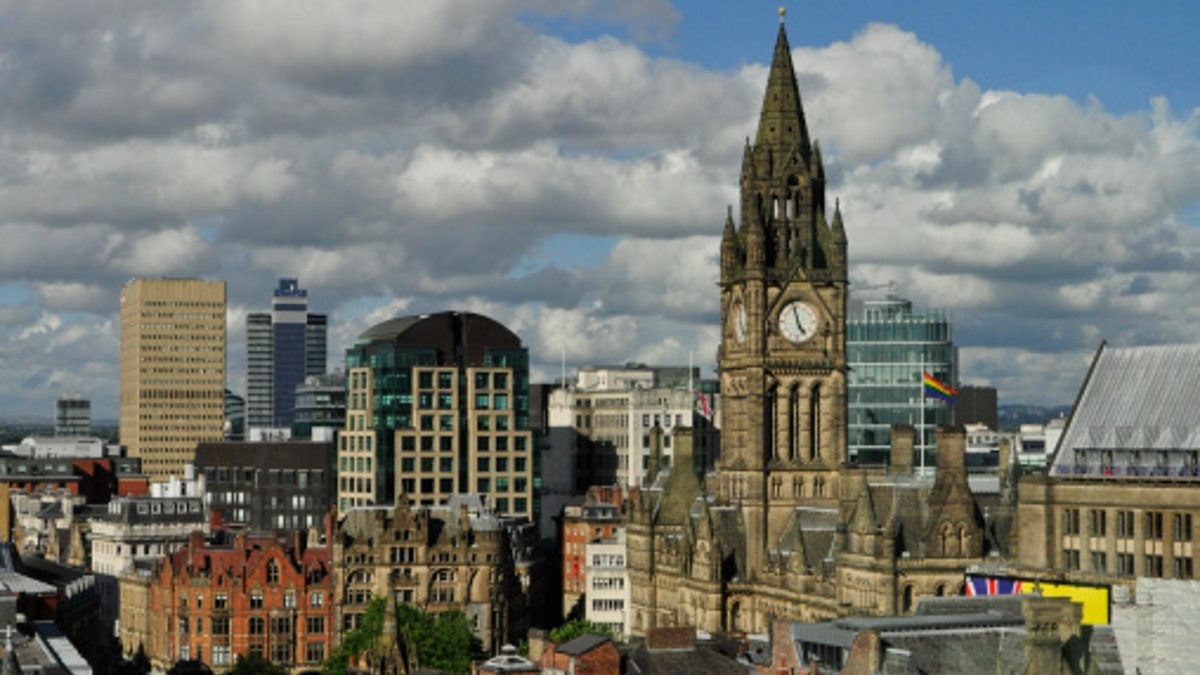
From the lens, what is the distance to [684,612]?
618 feet

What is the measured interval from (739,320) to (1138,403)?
58.4 m

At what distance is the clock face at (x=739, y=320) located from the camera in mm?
185000

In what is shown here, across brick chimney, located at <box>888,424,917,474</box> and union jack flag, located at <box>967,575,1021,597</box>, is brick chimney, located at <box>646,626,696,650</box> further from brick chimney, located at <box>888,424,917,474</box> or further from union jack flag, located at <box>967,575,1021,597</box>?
brick chimney, located at <box>888,424,917,474</box>

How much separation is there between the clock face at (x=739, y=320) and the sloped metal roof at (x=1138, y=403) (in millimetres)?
51596

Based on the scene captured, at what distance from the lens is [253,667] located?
179 m

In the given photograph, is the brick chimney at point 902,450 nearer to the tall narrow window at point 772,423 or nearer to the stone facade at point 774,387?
the stone facade at point 774,387

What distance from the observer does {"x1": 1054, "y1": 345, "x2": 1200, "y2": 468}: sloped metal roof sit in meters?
128

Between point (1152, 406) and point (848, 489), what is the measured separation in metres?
40.2

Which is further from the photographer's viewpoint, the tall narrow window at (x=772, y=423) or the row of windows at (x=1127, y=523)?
the tall narrow window at (x=772, y=423)

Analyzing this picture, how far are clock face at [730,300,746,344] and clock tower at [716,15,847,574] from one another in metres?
0.17

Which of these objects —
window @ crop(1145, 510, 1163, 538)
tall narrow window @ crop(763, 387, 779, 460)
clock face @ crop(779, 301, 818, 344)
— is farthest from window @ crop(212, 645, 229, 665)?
window @ crop(1145, 510, 1163, 538)

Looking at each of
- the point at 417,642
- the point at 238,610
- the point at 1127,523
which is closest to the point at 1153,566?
the point at 1127,523

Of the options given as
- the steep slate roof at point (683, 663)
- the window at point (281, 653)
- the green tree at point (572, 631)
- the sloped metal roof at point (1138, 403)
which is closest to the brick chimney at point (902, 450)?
the green tree at point (572, 631)

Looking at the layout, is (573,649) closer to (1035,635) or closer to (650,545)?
(1035,635)
